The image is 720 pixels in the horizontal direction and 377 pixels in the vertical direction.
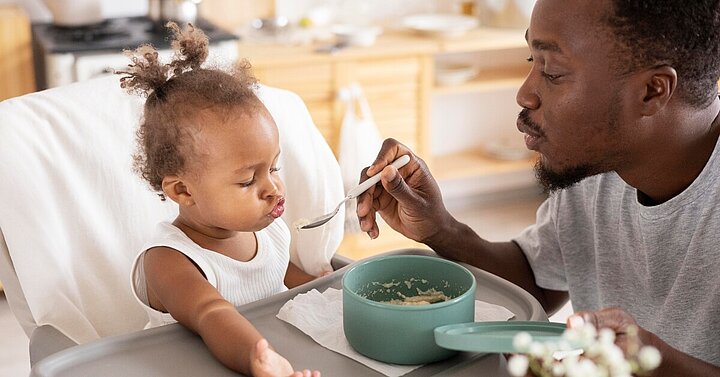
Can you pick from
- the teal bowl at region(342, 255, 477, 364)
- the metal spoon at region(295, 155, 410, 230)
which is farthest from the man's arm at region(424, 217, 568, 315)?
the teal bowl at region(342, 255, 477, 364)

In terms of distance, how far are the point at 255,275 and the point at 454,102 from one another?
2.84 metres

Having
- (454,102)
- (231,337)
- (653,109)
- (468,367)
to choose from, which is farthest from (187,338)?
(454,102)

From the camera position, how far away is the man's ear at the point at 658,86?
4.32 ft

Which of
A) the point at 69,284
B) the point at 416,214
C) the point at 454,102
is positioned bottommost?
the point at 454,102

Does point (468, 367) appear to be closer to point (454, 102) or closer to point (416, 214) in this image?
point (416, 214)

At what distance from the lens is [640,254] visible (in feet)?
4.94

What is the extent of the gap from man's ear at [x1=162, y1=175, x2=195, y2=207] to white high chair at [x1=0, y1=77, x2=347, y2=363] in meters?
0.13

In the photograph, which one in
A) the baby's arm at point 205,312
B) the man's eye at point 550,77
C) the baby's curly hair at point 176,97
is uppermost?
the man's eye at point 550,77

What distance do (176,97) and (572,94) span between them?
59 cm

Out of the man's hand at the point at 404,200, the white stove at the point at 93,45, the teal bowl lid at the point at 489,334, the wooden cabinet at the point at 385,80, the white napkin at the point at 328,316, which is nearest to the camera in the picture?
the teal bowl lid at the point at 489,334

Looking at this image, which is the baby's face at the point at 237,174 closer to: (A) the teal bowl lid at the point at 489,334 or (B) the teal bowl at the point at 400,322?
(B) the teal bowl at the point at 400,322

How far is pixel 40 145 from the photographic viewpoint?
4.91ft

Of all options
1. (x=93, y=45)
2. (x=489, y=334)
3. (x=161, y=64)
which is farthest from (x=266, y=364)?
(x=93, y=45)

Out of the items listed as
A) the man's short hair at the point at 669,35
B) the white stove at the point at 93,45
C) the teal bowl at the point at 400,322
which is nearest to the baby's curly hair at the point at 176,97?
the teal bowl at the point at 400,322
